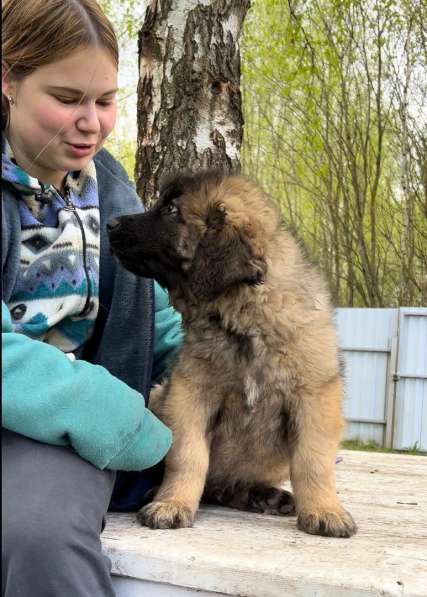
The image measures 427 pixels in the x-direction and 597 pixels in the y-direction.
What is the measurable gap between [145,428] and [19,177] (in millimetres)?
832

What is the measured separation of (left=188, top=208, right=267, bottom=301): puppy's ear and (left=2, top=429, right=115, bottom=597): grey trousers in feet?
2.52

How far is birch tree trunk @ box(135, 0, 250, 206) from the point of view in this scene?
4.21 m

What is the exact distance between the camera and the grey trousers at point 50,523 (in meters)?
1.67

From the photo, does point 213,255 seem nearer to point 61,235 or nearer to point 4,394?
point 61,235

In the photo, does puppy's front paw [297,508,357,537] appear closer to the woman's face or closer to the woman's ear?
the woman's face

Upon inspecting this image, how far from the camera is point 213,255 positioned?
8.10ft

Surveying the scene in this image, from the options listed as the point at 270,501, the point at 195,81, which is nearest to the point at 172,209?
the point at 270,501

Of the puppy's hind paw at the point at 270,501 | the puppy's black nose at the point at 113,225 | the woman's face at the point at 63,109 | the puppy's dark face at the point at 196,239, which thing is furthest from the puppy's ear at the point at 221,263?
the puppy's hind paw at the point at 270,501

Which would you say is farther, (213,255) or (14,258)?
(213,255)

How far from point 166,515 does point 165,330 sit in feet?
2.58

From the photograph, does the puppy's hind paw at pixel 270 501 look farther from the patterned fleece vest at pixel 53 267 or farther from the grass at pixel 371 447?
the grass at pixel 371 447

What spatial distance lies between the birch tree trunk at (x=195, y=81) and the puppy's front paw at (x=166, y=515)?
7.53 feet

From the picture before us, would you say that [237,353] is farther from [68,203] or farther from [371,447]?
[371,447]

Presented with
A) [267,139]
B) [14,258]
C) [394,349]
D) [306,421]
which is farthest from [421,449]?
[14,258]
